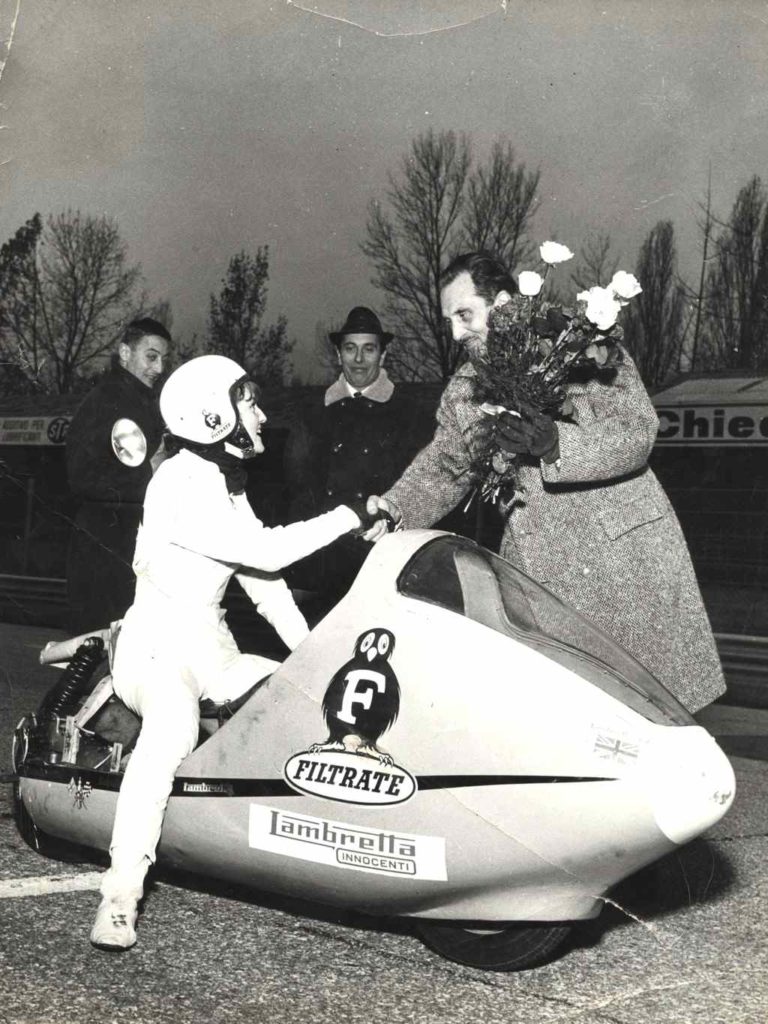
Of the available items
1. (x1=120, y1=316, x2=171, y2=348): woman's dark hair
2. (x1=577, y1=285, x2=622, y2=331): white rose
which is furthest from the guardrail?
(x1=577, y1=285, x2=622, y2=331): white rose

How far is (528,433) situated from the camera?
3941 mm

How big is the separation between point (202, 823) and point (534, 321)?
168 centimetres

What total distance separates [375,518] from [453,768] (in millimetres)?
1042

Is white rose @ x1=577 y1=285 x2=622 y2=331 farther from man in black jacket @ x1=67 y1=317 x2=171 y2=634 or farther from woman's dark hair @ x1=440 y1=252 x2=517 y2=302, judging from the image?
man in black jacket @ x1=67 y1=317 x2=171 y2=634

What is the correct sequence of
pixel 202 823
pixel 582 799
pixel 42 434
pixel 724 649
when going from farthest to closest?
pixel 42 434 < pixel 724 649 < pixel 202 823 < pixel 582 799

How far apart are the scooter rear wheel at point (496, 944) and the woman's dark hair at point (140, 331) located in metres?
3.27

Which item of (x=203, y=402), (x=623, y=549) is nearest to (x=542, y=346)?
(x=623, y=549)

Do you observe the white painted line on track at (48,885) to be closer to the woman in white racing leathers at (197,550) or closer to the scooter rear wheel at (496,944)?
the woman in white racing leathers at (197,550)

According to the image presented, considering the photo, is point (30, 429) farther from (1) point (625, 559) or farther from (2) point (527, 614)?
(2) point (527, 614)

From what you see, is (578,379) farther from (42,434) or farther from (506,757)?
(42,434)

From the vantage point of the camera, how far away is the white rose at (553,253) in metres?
4.05

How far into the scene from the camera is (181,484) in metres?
4.16

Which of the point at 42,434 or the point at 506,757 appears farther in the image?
the point at 42,434

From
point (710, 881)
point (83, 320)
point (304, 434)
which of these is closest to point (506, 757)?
point (710, 881)
